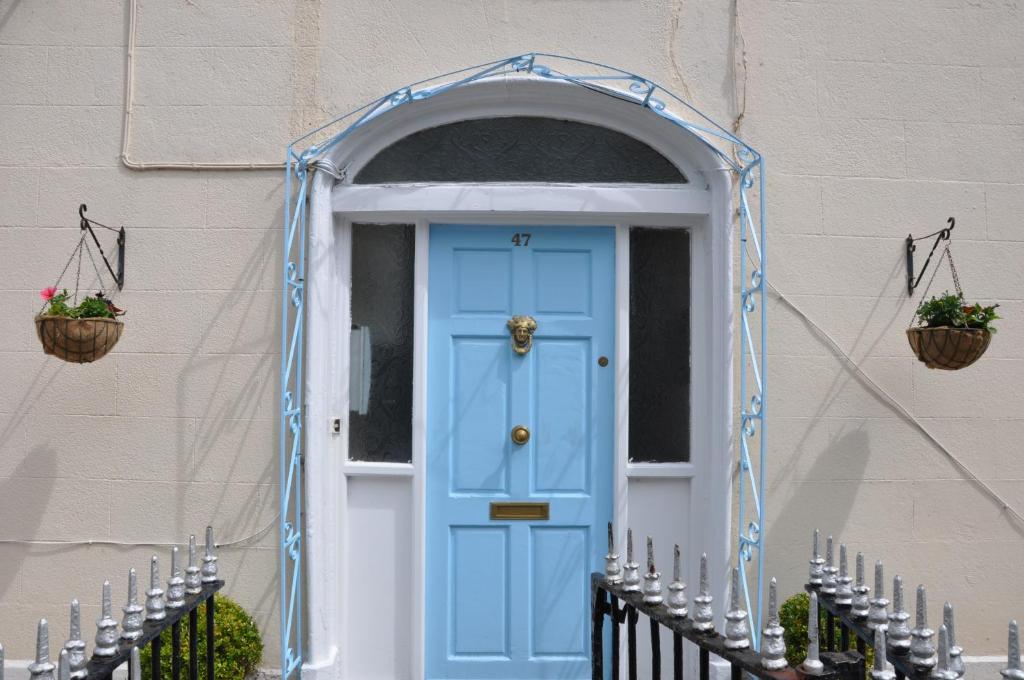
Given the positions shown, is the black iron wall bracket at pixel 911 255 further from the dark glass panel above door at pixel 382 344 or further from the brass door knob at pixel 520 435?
the dark glass panel above door at pixel 382 344

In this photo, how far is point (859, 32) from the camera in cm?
427

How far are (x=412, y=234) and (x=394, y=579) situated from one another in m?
1.75

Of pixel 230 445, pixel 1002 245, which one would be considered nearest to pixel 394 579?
pixel 230 445

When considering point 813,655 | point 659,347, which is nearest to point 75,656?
point 813,655

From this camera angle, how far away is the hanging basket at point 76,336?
362cm

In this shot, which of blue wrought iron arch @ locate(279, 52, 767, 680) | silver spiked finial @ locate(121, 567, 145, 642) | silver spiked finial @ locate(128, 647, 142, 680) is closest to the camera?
silver spiked finial @ locate(128, 647, 142, 680)

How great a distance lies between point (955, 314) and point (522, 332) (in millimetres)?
2017

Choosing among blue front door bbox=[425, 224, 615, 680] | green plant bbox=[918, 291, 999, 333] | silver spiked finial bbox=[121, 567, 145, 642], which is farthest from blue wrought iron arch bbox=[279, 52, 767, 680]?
silver spiked finial bbox=[121, 567, 145, 642]

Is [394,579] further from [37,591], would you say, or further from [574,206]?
[574,206]

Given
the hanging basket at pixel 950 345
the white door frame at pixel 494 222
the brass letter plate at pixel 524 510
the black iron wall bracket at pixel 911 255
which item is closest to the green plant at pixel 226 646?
the white door frame at pixel 494 222

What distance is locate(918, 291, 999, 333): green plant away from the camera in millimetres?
3738

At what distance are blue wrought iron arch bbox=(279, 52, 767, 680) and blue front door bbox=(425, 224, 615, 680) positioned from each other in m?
0.64

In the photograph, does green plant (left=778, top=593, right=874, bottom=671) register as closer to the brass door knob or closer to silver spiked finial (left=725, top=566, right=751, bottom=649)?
the brass door knob

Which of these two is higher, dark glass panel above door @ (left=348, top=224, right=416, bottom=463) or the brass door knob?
dark glass panel above door @ (left=348, top=224, right=416, bottom=463)
